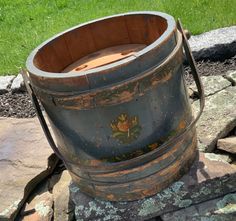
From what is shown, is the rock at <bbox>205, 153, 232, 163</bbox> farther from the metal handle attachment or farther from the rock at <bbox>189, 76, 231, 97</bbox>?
the metal handle attachment

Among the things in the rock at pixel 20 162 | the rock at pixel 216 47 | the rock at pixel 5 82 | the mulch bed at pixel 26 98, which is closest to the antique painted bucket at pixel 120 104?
the rock at pixel 20 162

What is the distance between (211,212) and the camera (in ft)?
8.54

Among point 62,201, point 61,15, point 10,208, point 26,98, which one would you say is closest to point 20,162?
point 10,208

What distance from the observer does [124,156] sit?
239 cm

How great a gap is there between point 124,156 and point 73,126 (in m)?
0.32

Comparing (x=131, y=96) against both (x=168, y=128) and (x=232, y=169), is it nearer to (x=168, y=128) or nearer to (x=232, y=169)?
(x=168, y=128)

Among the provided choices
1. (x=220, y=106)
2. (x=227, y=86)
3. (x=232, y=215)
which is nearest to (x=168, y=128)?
(x=232, y=215)

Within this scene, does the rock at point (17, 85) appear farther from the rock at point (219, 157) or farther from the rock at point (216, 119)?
the rock at point (219, 157)

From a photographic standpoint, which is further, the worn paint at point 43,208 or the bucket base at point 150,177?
the worn paint at point 43,208

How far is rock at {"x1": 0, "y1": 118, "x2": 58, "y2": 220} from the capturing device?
3.00 meters

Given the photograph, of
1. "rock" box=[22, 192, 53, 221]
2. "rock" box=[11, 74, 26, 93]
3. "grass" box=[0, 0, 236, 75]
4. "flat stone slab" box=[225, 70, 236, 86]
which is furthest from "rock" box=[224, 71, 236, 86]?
"rock" box=[11, 74, 26, 93]

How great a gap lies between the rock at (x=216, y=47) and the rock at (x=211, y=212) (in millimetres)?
1801

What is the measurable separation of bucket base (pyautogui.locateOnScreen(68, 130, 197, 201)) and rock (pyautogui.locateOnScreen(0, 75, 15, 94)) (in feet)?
7.44

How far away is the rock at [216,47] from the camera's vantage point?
4.10 meters
